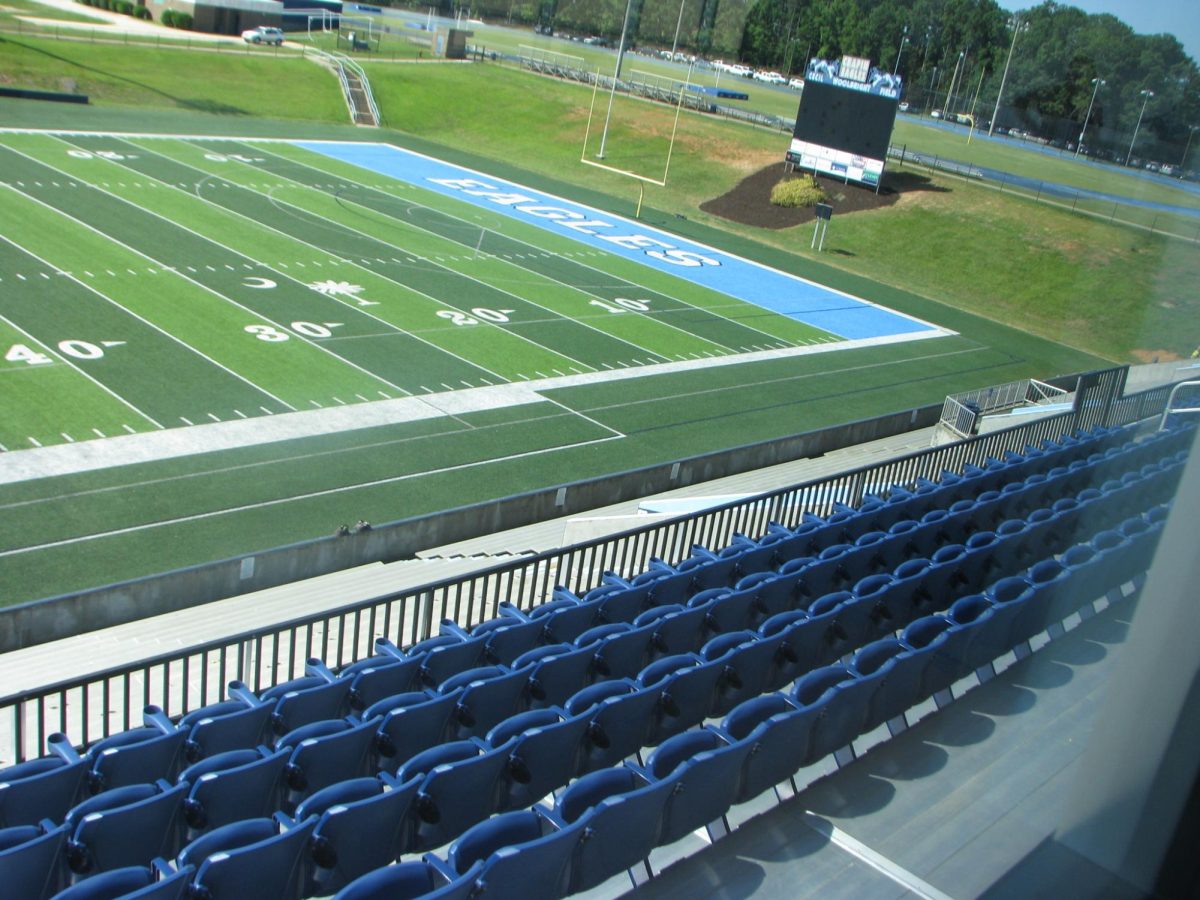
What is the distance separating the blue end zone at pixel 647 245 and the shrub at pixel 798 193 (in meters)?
5.77

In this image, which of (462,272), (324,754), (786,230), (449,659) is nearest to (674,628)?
(449,659)

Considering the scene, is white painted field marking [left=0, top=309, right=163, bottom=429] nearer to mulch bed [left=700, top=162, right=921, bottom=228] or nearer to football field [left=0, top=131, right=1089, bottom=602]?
football field [left=0, top=131, right=1089, bottom=602]

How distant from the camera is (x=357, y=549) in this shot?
11.7 meters

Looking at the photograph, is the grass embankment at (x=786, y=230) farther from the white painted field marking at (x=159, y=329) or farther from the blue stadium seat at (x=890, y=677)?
the white painted field marking at (x=159, y=329)

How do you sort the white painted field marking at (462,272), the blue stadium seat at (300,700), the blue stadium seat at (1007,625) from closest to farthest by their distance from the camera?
the blue stadium seat at (300,700) → the blue stadium seat at (1007,625) → the white painted field marking at (462,272)

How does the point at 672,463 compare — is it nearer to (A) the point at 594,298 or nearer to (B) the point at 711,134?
(A) the point at 594,298

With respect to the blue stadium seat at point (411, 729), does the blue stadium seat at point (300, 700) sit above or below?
below

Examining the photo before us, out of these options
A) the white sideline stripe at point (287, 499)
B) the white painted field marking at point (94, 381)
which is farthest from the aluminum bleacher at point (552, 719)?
the white painted field marking at point (94, 381)

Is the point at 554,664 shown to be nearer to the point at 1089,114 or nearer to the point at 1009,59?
the point at 1089,114

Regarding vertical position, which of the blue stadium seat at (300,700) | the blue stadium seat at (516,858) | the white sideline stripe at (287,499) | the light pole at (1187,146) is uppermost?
the light pole at (1187,146)

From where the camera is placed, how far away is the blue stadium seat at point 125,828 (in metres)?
5.02

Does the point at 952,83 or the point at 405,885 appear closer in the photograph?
the point at 405,885

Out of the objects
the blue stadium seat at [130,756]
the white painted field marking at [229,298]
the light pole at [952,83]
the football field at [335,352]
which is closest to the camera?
the blue stadium seat at [130,756]

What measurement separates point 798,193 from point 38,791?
3619cm
